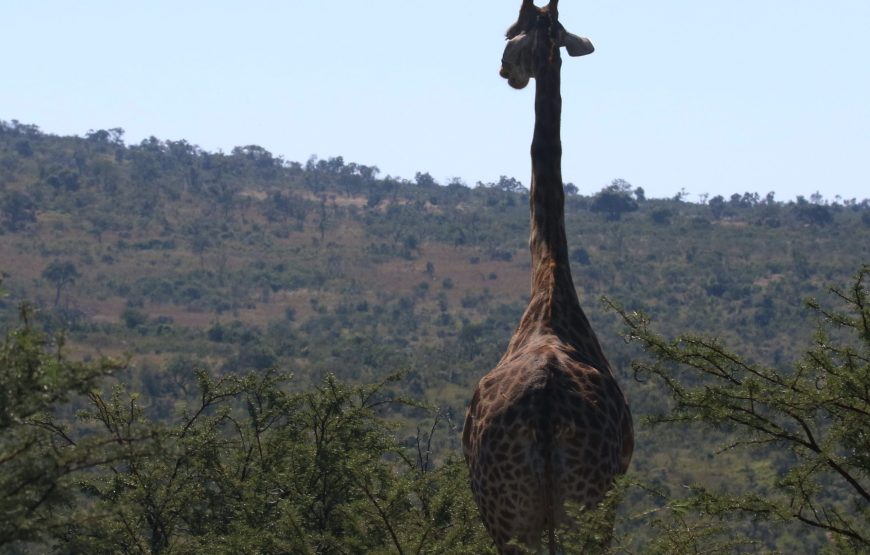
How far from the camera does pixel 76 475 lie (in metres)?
10.9

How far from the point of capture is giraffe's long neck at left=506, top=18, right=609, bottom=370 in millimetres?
8180

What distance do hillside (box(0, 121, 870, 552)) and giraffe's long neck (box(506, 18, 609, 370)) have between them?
3830cm


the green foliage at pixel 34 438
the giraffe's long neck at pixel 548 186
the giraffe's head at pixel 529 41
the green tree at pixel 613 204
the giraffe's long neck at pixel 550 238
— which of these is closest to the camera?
the green foliage at pixel 34 438

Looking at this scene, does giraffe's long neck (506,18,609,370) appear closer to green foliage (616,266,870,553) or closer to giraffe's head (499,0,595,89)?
giraffe's head (499,0,595,89)

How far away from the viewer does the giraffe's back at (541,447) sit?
6797 millimetres

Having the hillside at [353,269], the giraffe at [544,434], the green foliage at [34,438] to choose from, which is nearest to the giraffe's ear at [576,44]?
the giraffe at [544,434]

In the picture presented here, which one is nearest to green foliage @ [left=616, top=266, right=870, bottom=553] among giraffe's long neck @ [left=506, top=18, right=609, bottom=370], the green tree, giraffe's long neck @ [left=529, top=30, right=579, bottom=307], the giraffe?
the giraffe

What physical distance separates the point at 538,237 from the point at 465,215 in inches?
4235

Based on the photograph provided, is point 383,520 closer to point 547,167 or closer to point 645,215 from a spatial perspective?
point 547,167

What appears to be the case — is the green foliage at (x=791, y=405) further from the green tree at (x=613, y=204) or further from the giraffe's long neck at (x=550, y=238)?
the green tree at (x=613, y=204)

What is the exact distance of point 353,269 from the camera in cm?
9488

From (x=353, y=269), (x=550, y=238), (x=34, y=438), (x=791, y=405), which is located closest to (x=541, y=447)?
(x=791, y=405)

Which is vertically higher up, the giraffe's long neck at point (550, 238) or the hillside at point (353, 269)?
the giraffe's long neck at point (550, 238)

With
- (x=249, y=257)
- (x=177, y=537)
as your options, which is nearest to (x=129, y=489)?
(x=177, y=537)
